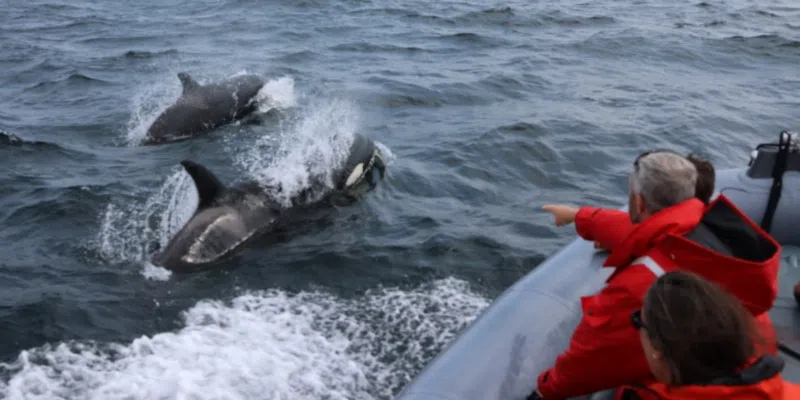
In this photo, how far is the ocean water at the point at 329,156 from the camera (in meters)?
7.49

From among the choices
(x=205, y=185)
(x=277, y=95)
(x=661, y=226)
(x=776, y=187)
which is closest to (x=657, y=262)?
(x=661, y=226)

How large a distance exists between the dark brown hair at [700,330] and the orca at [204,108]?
38.1 feet

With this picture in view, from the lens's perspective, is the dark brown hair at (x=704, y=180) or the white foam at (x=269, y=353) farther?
the white foam at (x=269, y=353)

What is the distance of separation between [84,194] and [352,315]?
4966mm

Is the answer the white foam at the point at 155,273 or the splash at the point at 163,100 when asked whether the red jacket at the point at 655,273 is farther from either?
the splash at the point at 163,100

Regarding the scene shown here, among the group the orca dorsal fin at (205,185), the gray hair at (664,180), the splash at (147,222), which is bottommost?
the splash at (147,222)

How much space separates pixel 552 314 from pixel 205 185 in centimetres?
512

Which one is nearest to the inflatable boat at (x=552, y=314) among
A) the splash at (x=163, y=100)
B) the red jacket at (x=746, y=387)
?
the red jacket at (x=746, y=387)

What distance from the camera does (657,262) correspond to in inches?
174

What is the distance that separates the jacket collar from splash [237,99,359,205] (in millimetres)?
6501

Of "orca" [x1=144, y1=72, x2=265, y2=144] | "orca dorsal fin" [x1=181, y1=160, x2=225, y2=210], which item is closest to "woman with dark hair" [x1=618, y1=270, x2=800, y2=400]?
"orca dorsal fin" [x1=181, y1=160, x2=225, y2=210]

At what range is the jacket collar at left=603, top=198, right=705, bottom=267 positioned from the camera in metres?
4.41

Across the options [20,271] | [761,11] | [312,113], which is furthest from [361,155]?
[761,11]

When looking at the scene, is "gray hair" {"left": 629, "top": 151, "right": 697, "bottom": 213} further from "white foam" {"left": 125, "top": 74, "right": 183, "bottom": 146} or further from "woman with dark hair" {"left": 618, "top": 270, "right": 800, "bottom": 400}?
"white foam" {"left": 125, "top": 74, "right": 183, "bottom": 146}
